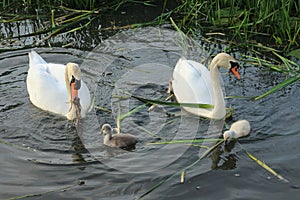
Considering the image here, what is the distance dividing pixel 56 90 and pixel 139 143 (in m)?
1.48

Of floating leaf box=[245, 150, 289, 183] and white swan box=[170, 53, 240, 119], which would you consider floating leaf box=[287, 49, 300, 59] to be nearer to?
white swan box=[170, 53, 240, 119]

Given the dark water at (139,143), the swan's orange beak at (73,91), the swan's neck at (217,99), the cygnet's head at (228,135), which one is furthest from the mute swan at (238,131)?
the swan's orange beak at (73,91)

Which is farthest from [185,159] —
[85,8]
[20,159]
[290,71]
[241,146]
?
[85,8]

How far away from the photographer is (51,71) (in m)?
7.27

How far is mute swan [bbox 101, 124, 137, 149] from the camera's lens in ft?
19.3

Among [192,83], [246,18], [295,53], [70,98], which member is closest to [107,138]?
[70,98]

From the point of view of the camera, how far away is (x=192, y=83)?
691cm

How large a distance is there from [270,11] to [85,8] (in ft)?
10.5

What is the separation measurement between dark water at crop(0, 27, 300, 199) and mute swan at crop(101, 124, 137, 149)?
98 mm

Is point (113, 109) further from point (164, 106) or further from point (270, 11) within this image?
point (270, 11)

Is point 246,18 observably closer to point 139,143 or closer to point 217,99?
point 217,99

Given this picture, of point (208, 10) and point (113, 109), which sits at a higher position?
point (208, 10)

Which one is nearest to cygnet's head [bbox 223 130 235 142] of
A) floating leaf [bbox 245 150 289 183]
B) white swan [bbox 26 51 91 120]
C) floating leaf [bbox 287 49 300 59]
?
floating leaf [bbox 245 150 289 183]

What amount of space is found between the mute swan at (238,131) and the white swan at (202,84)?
51 cm
